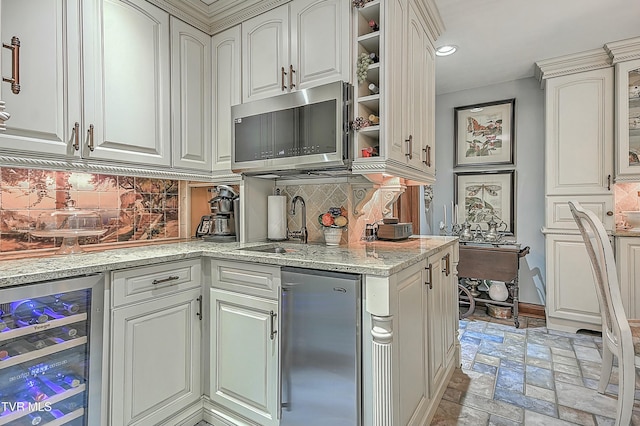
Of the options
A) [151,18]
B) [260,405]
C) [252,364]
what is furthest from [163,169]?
[260,405]

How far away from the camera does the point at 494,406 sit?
6.59ft

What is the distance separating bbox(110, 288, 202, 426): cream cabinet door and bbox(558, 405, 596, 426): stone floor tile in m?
2.09

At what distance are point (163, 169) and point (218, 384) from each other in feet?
4.34

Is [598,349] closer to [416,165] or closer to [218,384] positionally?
[416,165]

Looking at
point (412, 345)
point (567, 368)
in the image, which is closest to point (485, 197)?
point (567, 368)

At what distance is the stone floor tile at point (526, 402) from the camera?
1.97 metres

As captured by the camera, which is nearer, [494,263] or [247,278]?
[247,278]

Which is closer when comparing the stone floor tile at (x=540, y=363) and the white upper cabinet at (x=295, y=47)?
the white upper cabinet at (x=295, y=47)

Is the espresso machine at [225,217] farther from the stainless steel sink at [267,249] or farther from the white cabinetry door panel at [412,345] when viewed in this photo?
the white cabinetry door panel at [412,345]

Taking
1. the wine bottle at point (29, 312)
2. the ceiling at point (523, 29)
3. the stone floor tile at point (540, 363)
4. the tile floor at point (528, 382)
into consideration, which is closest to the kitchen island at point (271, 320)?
the wine bottle at point (29, 312)

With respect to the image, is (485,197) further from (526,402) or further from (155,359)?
(155,359)

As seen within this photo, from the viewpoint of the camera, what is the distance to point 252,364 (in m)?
1.70

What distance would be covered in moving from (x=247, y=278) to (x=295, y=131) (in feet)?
2.82

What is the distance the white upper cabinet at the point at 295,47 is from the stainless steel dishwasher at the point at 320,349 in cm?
111
